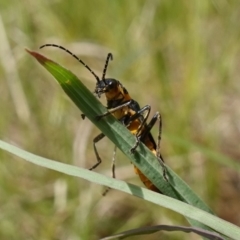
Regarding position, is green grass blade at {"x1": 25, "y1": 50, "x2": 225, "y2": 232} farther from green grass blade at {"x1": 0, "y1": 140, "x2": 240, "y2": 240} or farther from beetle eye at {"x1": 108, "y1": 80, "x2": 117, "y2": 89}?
beetle eye at {"x1": 108, "y1": 80, "x2": 117, "y2": 89}

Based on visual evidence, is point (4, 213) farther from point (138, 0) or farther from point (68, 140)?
point (138, 0)

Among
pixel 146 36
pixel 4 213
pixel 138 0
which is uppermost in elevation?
pixel 138 0

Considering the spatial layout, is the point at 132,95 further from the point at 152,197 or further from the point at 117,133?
the point at 152,197

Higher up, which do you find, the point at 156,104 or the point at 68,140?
the point at 156,104

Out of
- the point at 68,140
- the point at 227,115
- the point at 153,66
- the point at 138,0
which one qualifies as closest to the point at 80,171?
the point at 68,140

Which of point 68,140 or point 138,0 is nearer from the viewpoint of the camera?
point 68,140

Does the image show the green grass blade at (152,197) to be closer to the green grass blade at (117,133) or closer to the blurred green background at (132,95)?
the green grass blade at (117,133)
